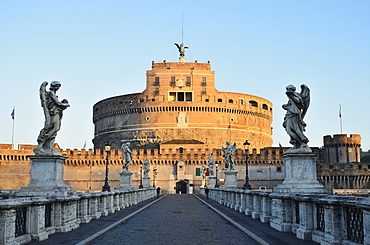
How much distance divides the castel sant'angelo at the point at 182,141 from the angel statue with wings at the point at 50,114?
5667 centimetres

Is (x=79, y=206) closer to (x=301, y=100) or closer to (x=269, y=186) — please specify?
(x=301, y=100)

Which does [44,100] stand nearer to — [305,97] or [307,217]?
[305,97]

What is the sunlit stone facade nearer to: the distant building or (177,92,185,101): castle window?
(177,92,185,101): castle window

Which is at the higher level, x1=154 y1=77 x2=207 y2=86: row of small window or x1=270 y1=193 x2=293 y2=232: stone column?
x1=154 y1=77 x2=207 y2=86: row of small window

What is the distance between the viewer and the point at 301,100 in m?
11.2

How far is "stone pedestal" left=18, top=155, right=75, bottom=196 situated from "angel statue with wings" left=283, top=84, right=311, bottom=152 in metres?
5.48

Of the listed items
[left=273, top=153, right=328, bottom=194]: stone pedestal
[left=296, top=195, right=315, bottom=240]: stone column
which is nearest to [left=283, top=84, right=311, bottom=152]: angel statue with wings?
[left=273, top=153, right=328, bottom=194]: stone pedestal

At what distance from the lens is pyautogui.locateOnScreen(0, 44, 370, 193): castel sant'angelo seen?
70.4 meters

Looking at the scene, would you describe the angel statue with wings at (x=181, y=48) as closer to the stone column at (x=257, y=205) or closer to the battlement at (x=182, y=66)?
the battlement at (x=182, y=66)

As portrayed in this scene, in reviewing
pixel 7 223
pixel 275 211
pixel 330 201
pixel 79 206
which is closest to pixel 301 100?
pixel 275 211

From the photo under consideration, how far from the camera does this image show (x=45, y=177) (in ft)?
34.4

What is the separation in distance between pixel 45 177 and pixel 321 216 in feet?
19.9

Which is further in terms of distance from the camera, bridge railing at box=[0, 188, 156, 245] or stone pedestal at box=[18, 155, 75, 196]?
stone pedestal at box=[18, 155, 75, 196]

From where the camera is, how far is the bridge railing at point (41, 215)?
7.14 m
